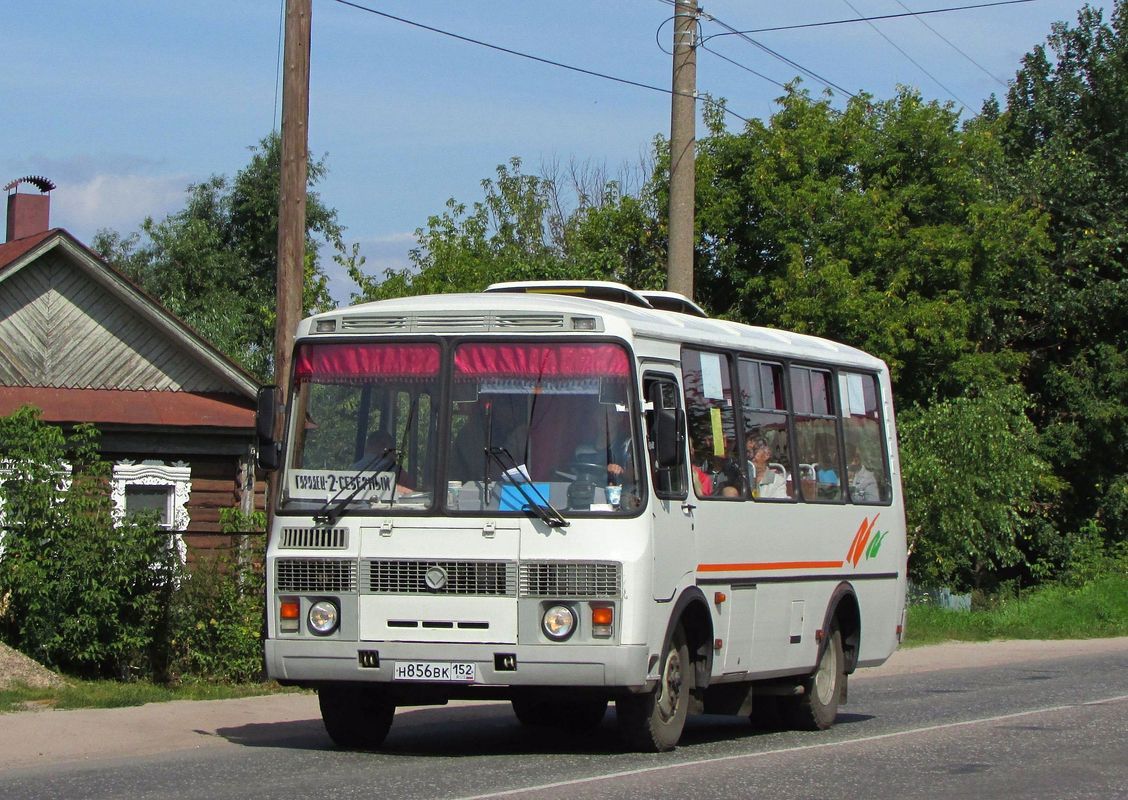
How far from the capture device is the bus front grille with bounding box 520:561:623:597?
33.8ft

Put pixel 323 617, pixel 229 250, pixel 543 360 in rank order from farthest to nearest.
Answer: pixel 229 250 → pixel 543 360 → pixel 323 617

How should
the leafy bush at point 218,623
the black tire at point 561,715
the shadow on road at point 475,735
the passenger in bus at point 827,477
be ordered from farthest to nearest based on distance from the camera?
1. the leafy bush at point 218,623
2. the passenger in bus at point 827,477
3. the black tire at point 561,715
4. the shadow on road at point 475,735

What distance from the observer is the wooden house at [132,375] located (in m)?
23.8

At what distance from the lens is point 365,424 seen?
11.1 m

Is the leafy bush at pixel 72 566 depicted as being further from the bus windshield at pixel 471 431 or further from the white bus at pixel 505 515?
the bus windshield at pixel 471 431

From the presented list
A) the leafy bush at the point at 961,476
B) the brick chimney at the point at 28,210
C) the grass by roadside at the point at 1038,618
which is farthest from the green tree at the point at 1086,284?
the brick chimney at the point at 28,210

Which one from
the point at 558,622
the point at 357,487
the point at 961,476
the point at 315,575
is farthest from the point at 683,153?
the point at 961,476

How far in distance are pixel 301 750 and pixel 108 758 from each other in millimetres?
1236

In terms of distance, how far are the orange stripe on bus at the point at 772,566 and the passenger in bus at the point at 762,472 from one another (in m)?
0.50

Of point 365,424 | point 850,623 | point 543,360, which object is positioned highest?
point 543,360

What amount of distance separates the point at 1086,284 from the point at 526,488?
31.9 metres

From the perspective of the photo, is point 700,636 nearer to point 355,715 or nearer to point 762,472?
point 762,472

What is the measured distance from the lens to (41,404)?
2328 cm

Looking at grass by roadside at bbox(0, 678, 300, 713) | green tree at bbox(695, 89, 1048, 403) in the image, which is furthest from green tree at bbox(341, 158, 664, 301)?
grass by roadside at bbox(0, 678, 300, 713)
